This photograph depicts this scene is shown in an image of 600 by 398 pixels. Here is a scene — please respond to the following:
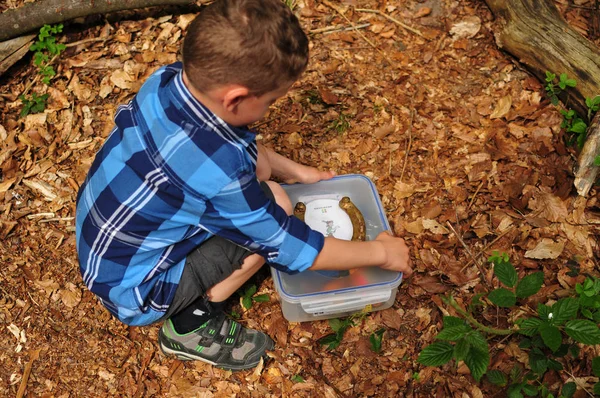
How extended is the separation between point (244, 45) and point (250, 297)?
1333 millimetres

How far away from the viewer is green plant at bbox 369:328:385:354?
7.72 ft

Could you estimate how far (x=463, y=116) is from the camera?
9.73ft

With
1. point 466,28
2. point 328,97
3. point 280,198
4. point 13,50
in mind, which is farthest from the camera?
point 466,28

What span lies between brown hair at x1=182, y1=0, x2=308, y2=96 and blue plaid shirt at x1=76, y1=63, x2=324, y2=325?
0.13 meters

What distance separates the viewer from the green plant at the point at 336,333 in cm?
239

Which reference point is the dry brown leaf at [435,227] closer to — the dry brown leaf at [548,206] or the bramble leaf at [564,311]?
the dry brown leaf at [548,206]

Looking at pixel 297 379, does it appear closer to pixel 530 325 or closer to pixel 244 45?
pixel 530 325

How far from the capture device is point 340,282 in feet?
7.98

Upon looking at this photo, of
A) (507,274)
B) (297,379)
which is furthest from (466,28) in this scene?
(297,379)

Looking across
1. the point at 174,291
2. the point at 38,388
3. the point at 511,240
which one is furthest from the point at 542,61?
the point at 38,388

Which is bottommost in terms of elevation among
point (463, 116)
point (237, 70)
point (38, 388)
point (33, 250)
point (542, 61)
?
point (38, 388)

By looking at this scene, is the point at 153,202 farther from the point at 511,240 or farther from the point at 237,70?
the point at 511,240

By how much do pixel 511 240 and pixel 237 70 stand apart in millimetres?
1605

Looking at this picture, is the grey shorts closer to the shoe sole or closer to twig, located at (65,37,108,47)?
the shoe sole
